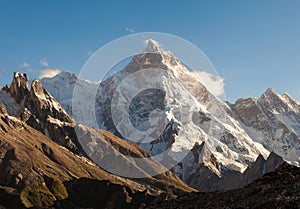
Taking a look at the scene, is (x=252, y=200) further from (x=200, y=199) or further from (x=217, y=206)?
Result: (x=200, y=199)

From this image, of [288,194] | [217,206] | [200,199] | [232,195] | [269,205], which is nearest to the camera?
[269,205]

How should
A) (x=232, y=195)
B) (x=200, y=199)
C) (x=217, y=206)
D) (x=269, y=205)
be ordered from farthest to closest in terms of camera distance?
1. (x=200, y=199)
2. (x=232, y=195)
3. (x=217, y=206)
4. (x=269, y=205)

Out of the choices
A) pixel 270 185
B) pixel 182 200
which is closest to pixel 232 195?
pixel 270 185

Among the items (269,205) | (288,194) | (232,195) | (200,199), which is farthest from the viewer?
(200,199)

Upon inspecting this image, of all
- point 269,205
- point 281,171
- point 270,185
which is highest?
point 281,171

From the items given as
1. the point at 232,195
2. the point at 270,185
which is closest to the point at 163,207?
the point at 232,195

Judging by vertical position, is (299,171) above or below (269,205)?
above

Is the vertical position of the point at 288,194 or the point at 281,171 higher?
the point at 281,171

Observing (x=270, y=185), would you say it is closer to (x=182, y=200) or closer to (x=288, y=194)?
(x=288, y=194)

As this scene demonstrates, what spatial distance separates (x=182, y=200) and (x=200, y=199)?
209 inches

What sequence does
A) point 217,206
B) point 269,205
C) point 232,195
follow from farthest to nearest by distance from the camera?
point 232,195 < point 217,206 < point 269,205

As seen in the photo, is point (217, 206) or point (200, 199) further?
point (200, 199)

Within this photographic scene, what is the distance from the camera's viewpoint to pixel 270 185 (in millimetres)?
67375

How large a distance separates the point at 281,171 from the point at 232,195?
14974 mm
